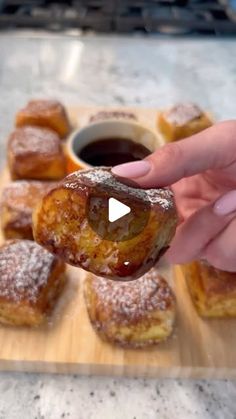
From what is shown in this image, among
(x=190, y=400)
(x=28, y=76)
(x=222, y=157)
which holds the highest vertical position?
(x=222, y=157)

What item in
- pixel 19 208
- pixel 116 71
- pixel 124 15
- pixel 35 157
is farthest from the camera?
pixel 124 15

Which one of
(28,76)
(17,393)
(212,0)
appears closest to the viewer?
(17,393)

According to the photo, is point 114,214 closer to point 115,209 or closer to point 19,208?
point 115,209

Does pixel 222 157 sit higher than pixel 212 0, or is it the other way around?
pixel 222 157

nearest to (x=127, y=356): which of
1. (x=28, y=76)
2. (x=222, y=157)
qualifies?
Result: (x=222, y=157)

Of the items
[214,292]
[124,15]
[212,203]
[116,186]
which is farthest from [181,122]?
[124,15]

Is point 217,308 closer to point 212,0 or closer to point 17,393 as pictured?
point 17,393

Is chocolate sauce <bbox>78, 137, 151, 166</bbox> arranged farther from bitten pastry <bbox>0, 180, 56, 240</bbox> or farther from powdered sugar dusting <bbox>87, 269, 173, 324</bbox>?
powdered sugar dusting <bbox>87, 269, 173, 324</bbox>
